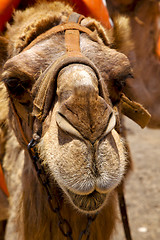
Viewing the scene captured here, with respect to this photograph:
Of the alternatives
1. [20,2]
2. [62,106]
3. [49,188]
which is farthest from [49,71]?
[20,2]

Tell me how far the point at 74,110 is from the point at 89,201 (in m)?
0.41

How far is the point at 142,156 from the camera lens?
6.70 m

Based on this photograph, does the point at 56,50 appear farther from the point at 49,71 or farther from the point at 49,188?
the point at 49,188

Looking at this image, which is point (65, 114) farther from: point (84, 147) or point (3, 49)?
point (3, 49)

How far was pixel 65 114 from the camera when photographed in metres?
1.42

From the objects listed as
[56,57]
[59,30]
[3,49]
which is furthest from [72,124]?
[3,49]

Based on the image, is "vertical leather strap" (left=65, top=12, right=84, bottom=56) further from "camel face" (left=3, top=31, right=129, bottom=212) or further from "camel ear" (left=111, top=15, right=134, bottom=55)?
→ "camel ear" (left=111, top=15, right=134, bottom=55)

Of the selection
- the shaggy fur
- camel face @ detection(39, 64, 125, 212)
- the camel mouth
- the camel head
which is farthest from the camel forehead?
the shaggy fur

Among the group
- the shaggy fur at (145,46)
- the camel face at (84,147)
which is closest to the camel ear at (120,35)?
the camel face at (84,147)

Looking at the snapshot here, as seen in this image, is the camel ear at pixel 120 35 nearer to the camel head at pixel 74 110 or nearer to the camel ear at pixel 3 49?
the camel head at pixel 74 110

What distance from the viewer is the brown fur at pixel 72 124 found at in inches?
55.3

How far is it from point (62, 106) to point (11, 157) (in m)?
1.53

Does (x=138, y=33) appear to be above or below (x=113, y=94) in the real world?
below

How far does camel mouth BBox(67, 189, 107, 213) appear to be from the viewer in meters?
1.48
